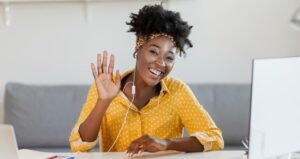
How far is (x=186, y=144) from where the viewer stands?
188 cm

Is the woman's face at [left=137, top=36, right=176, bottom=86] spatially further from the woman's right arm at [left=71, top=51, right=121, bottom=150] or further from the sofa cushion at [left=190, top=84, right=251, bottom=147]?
the sofa cushion at [left=190, top=84, right=251, bottom=147]

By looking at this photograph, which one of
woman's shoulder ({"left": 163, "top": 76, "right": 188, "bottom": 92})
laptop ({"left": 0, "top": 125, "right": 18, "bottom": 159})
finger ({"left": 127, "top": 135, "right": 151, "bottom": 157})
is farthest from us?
woman's shoulder ({"left": 163, "top": 76, "right": 188, "bottom": 92})

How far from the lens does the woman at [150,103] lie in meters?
1.92

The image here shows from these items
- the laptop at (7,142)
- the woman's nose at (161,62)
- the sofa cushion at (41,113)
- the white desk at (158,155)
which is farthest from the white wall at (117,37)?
the laptop at (7,142)

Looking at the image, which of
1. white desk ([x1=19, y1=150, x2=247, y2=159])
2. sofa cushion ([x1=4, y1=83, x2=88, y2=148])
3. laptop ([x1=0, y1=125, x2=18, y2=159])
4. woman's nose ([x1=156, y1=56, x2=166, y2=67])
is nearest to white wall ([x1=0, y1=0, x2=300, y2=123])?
sofa cushion ([x1=4, y1=83, x2=88, y2=148])

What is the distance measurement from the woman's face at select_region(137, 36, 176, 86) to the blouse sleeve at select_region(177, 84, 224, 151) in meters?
0.14

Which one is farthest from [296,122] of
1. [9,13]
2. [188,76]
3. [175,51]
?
[9,13]

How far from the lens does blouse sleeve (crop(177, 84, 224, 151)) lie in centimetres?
195

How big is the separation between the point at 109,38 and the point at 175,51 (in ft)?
3.90

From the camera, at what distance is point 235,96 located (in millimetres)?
2984

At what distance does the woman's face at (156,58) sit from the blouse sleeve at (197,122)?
0.45 feet

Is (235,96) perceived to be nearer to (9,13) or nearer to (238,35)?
(238,35)

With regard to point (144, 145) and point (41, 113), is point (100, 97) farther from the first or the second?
point (41, 113)

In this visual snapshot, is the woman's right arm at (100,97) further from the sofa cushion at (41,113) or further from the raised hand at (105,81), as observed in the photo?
the sofa cushion at (41,113)
